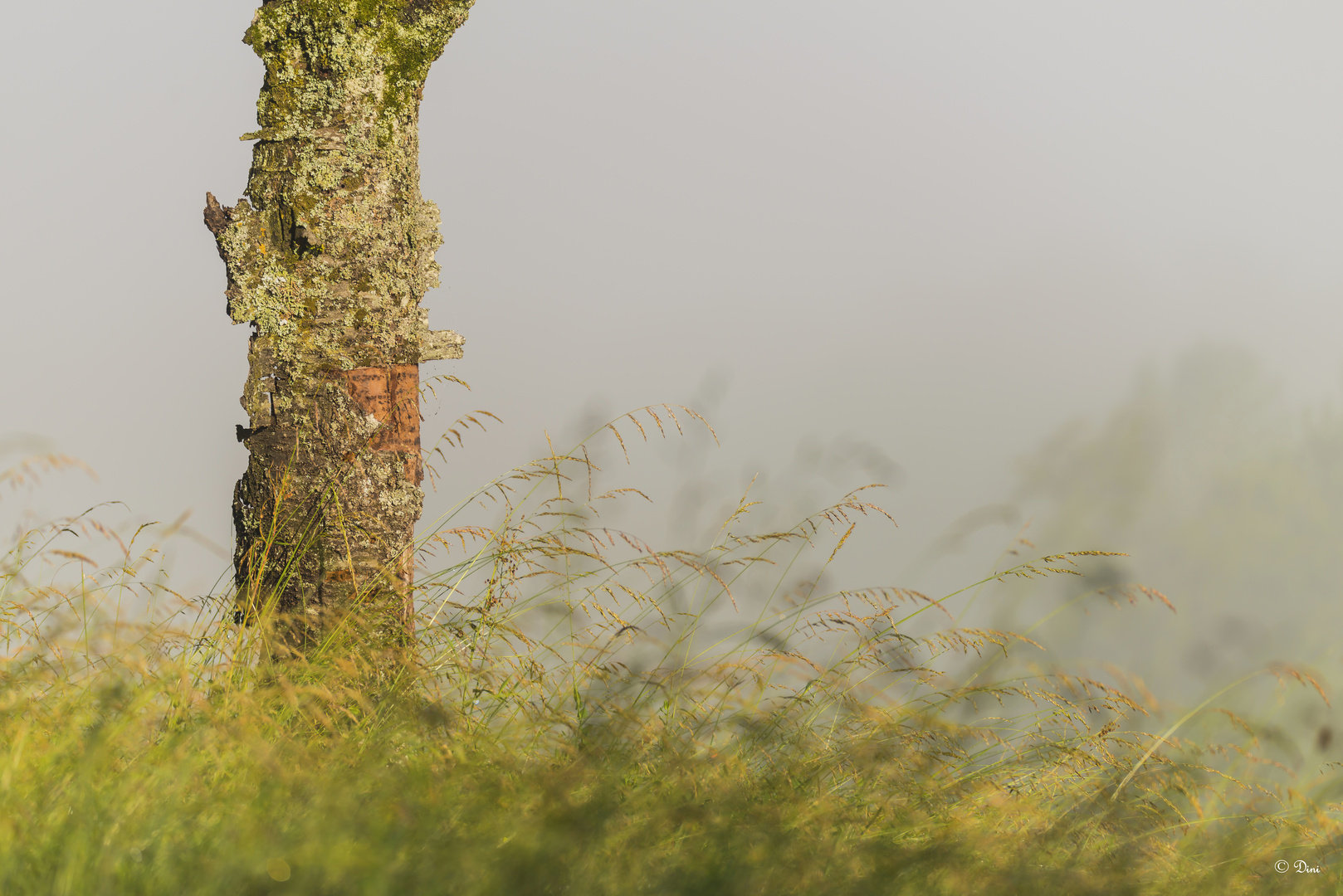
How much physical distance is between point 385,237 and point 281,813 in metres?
1.92

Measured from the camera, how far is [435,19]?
304cm

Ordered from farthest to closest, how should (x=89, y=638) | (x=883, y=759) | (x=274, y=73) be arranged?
(x=274, y=73) → (x=89, y=638) → (x=883, y=759)

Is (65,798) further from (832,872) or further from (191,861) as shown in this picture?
(832,872)

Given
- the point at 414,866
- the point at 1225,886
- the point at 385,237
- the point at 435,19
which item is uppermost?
the point at 435,19

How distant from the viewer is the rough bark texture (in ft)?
9.53

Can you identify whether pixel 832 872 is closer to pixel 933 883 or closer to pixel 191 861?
pixel 933 883

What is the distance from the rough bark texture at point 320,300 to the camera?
2.90 metres

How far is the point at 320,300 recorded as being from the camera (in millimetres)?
2928

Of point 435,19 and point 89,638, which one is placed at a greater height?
point 435,19

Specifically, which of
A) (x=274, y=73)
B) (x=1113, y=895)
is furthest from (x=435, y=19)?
(x=1113, y=895)

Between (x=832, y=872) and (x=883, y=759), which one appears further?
(x=883, y=759)

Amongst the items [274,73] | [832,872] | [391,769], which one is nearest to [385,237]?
[274,73]

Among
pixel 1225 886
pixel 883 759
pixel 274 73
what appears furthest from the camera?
pixel 274 73

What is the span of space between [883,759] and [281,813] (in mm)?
1190
